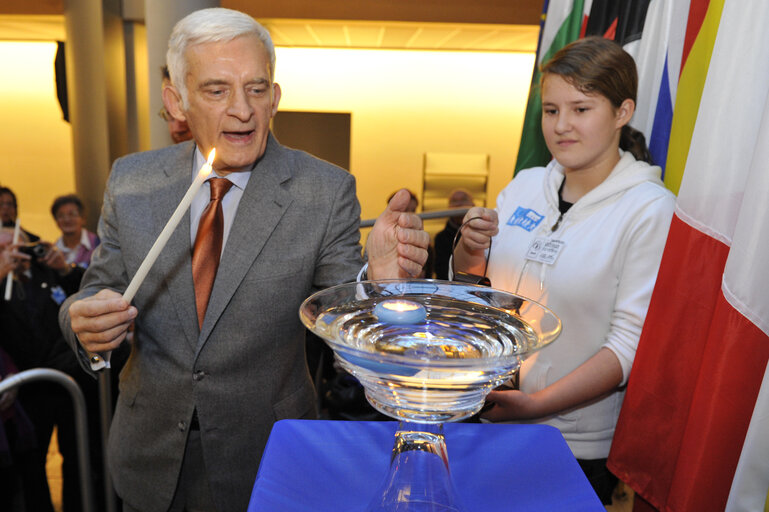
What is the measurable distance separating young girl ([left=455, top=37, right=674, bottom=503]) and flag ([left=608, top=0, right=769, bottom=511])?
10 centimetres

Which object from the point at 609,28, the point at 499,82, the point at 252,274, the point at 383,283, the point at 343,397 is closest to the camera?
the point at 383,283

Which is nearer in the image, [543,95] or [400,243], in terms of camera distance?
[400,243]

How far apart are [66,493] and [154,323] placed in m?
2.20

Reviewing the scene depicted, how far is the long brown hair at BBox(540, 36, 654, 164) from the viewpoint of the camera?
167cm

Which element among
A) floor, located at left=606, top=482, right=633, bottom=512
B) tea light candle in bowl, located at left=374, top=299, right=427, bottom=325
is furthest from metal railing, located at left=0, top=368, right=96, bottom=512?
floor, located at left=606, top=482, right=633, bottom=512

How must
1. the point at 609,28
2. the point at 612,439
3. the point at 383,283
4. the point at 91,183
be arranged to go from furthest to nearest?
the point at 91,183
the point at 609,28
the point at 612,439
the point at 383,283

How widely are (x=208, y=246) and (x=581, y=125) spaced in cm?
108

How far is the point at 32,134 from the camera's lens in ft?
27.8

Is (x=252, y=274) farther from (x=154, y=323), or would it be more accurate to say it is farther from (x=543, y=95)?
(x=543, y=95)

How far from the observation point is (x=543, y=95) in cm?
181

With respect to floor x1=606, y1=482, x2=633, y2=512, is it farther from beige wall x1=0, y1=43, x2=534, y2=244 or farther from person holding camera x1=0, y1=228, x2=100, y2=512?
beige wall x1=0, y1=43, x2=534, y2=244

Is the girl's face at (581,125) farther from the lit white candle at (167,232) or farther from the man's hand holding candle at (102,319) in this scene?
the man's hand holding candle at (102,319)

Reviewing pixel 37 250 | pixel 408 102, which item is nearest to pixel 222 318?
pixel 37 250

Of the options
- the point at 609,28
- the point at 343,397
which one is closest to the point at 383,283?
the point at 343,397
